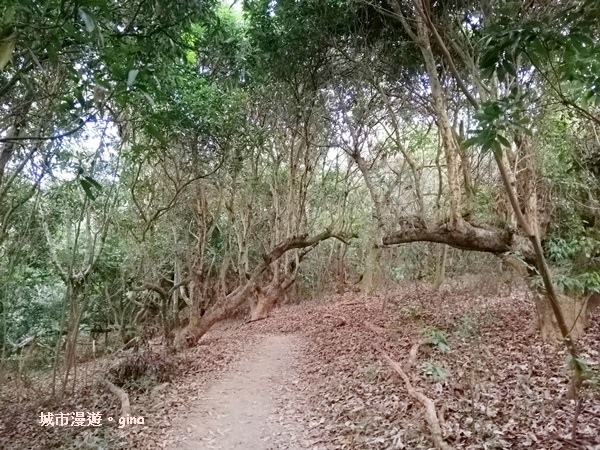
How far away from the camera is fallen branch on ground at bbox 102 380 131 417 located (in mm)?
5902

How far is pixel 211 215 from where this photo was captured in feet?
41.3

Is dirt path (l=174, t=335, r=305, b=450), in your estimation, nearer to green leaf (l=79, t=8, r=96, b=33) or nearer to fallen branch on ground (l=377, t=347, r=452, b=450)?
fallen branch on ground (l=377, t=347, r=452, b=450)

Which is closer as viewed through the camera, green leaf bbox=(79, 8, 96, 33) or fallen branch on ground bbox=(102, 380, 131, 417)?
green leaf bbox=(79, 8, 96, 33)

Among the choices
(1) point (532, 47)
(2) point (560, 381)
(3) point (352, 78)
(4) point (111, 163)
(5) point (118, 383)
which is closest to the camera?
(1) point (532, 47)

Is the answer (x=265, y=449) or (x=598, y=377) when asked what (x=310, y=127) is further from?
(x=598, y=377)

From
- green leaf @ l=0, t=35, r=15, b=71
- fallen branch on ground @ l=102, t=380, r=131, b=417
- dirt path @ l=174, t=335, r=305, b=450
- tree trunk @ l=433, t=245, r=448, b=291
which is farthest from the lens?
tree trunk @ l=433, t=245, r=448, b=291

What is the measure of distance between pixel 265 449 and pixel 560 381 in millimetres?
3372

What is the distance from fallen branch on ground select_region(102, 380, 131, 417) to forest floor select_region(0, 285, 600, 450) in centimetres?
14

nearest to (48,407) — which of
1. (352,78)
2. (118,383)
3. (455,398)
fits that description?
(118,383)

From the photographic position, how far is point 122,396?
20.9 ft

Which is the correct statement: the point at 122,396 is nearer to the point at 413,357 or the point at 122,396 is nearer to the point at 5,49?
the point at 413,357

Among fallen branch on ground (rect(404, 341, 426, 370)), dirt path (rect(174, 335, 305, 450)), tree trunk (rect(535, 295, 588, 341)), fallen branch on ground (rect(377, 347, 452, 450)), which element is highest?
tree trunk (rect(535, 295, 588, 341))

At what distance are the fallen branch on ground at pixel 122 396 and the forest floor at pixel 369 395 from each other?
14 centimetres

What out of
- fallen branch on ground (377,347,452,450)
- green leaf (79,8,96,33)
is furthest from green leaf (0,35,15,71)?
fallen branch on ground (377,347,452,450)
